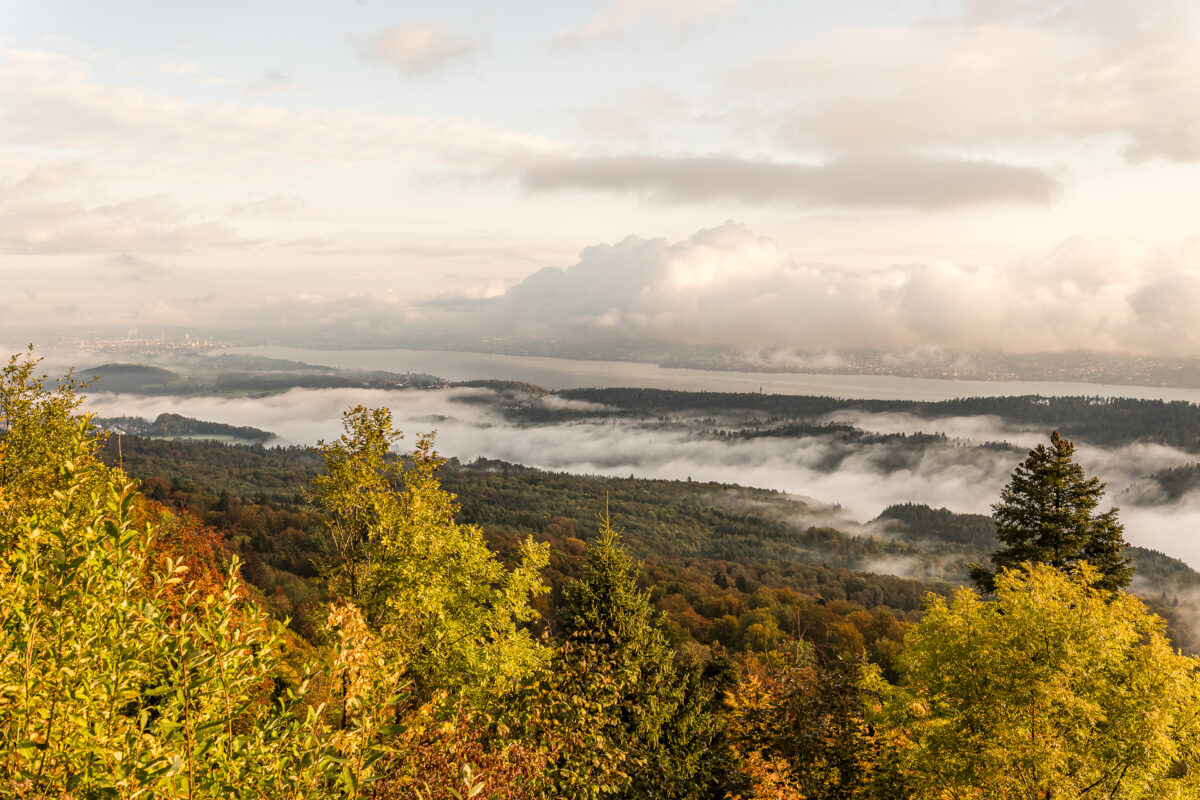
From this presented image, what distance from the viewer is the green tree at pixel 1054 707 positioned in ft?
50.5

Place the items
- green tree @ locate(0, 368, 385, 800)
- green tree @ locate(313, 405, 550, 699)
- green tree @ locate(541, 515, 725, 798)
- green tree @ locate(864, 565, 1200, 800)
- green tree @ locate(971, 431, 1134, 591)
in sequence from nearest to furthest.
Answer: green tree @ locate(0, 368, 385, 800) < green tree @ locate(541, 515, 725, 798) < green tree @ locate(864, 565, 1200, 800) < green tree @ locate(313, 405, 550, 699) < green tree @ locate(971, 431, 1134, 591)

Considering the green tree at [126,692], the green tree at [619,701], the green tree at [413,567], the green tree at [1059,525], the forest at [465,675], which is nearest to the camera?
→ the green tree at [126,692]


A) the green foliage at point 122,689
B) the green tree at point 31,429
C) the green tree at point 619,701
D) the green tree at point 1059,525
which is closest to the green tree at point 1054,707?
the green tree at point 619,701

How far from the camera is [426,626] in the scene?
17.9m

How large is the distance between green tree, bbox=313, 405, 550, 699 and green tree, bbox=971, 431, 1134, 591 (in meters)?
22.9

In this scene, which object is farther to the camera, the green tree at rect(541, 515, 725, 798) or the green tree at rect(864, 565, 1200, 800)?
the green tree at rect(864, 565, 1200, 800)

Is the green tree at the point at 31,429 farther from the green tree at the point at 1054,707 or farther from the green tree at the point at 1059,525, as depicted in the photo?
the green tree at the point at 1059,525

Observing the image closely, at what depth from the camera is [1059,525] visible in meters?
28.0

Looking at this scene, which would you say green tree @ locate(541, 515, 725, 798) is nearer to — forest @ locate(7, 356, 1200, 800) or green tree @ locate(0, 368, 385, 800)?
forest @ locate(7, 356, 1200, 800)

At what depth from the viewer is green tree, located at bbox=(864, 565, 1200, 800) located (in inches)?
606

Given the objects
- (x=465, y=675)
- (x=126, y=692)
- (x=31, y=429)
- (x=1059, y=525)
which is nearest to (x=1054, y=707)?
(x=1059, y=525)

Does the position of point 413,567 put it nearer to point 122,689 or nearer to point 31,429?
point 122,689

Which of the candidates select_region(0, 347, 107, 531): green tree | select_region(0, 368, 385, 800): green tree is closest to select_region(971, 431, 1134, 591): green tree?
select_region(0, 368, 385, 800): green tree

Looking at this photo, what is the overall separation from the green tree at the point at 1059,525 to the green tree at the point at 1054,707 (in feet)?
26.9
